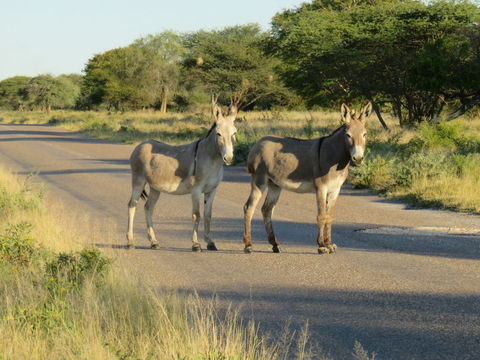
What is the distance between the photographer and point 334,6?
49.3m

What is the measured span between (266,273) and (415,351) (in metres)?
3.18

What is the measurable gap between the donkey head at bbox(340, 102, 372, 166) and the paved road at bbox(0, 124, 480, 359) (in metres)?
1.34

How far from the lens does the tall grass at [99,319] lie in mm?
5289

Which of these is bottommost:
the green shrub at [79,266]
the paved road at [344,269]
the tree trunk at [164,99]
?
the paved road at [344,269]

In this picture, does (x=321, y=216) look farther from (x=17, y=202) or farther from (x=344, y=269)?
(x=17, y=202)

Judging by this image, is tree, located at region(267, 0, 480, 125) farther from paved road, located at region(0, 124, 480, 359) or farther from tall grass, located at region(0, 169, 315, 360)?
tall grass, located at region(0, 169, 315, 360)

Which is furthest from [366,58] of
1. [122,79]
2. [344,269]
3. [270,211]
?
[122,79]

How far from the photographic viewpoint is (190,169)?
1019cm

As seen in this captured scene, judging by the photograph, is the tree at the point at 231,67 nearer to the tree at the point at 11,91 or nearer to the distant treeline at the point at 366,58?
the distant treeline at the point at 366,58

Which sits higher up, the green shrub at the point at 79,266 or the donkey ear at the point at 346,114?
the donkey ear at the point at 346,114

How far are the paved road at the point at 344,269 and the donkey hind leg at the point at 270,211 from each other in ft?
0.55

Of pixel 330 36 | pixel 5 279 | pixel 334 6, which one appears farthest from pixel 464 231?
pixel 334 6

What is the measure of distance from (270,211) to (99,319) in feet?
14.9

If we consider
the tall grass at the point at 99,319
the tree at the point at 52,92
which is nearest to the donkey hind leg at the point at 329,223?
the tall grass at the point at 99,319
